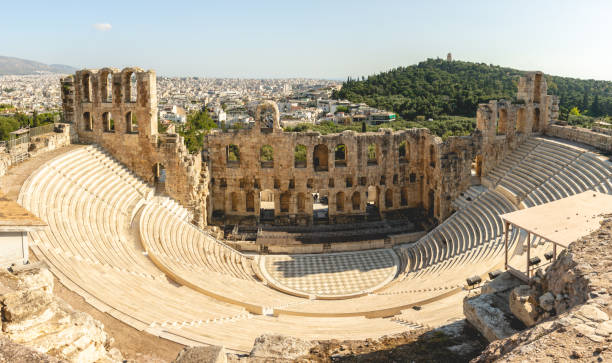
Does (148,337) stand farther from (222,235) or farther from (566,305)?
(222,235)

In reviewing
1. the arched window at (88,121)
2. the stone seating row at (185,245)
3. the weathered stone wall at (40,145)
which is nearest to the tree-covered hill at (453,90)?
the stone seating row at (185,245)

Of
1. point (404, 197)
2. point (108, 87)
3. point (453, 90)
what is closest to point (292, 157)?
point (404, 197)

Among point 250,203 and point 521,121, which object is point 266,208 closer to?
point 250,203

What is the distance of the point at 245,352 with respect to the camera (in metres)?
12.8

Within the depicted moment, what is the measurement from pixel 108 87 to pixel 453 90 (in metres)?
78.8

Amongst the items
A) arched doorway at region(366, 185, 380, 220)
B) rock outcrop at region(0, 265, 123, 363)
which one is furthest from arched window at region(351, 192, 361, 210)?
rock outcrop at region(0, 265, 123, 363)

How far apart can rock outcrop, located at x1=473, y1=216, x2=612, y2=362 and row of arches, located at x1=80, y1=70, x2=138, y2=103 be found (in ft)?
85.2

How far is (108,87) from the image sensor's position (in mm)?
30750

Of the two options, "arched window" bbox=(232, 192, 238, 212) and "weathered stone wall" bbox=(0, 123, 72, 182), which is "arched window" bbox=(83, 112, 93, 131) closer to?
"weathered stone wall" bbox=(0, 123, 72, 182)

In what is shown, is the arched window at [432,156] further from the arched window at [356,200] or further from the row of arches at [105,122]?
the row of arches at [105,122]

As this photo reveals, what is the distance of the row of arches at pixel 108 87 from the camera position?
29.5 m

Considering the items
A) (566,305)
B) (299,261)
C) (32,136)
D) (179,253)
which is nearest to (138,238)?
(179,253)

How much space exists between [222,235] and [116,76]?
1192 centimetres

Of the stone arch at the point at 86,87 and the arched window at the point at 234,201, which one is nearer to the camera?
the stone arch at the point at 86,87
